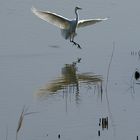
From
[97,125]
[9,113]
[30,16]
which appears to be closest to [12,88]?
[9,113]

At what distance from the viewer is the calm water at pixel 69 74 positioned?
7.95 m

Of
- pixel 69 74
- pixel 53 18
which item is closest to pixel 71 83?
pixel 69 74

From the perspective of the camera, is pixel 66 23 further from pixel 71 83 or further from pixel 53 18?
pixel 71 83

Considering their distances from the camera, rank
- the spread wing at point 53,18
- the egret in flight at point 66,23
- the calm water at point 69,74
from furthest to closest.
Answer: the egret in flight at point 66,23 < the spread wing at point 53,18 < the calm water at point 69,74

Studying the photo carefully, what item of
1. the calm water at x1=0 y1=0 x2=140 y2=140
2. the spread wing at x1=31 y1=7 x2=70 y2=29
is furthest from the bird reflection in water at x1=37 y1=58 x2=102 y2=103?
the spread wing at x1=31 y1=7 x2=70 y2=29

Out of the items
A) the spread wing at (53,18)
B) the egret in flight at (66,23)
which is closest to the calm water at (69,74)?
the egret in flight at (66,23)

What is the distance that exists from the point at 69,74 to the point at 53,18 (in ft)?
7.78

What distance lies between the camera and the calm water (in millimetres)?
7945

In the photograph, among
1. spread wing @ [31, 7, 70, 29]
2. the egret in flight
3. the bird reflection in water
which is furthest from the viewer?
the egret in flight

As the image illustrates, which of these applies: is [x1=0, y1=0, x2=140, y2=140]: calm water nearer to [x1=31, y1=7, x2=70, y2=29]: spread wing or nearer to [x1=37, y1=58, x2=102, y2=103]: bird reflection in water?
[x1=37, y1=58, x2=102, y2=103]: bird reflection in water

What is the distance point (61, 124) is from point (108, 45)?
6087 millimetres

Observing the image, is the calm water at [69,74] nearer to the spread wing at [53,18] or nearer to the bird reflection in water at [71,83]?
the bird reflection in water at [71,83]

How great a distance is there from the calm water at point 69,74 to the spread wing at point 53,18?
32cm

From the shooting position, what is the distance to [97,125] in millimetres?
7996
